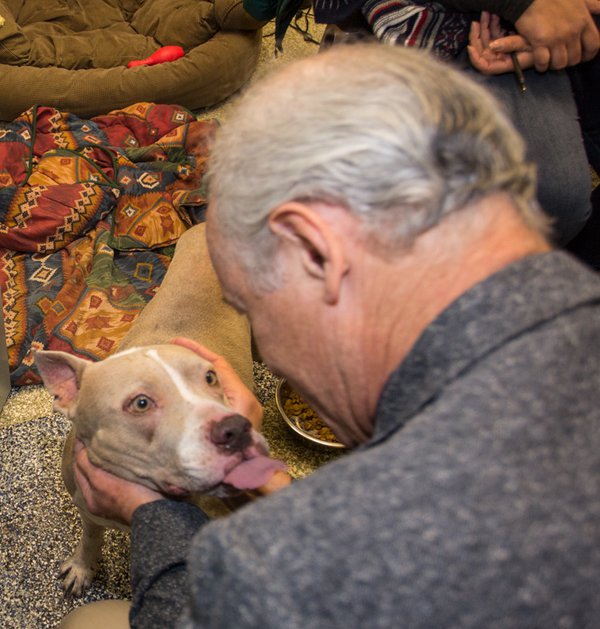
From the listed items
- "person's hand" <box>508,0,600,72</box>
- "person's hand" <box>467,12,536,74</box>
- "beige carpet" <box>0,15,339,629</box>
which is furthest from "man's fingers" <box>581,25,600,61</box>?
"beige carpet" <box>0,15,339,629</box>

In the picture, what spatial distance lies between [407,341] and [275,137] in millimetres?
282

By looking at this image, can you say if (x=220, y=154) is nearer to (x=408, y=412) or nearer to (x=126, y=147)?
(x=408, y=412)

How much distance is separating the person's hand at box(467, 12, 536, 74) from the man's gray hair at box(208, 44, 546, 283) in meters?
0.81

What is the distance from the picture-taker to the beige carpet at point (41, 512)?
185 cm

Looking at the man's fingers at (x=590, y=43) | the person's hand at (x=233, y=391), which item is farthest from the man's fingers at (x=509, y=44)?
the person's hand at (x=233, y=391)

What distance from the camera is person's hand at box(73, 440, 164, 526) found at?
4.27 ft

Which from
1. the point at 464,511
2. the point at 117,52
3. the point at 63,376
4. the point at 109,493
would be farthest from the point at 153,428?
the point at 117,52

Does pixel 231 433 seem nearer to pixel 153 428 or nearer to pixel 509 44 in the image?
pixel 153 428

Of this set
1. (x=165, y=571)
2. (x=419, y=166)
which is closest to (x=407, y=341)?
(x=419, y=166)

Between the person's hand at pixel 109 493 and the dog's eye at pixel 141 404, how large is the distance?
0.46ft

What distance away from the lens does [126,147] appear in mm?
3057

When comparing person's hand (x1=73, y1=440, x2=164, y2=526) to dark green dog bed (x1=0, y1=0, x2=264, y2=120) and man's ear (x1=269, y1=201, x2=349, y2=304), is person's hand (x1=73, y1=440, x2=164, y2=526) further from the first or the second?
dark green dog bed (x1=0, y1=0, x2=264, y2=120)

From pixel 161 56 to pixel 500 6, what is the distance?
7.72ft

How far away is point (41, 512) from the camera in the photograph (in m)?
2.02
